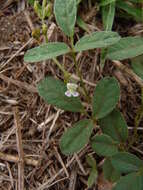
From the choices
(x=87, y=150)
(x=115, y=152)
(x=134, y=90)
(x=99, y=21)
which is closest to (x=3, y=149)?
(x=87, y=150)

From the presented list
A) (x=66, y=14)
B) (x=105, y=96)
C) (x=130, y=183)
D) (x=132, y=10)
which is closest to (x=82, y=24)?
(x=132, y=10)

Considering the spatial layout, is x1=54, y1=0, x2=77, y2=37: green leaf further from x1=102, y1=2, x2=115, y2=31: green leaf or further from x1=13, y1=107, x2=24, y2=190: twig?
x1=13, y1=107, x2=24, y2=190: twig

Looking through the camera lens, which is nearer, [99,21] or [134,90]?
[134,90]

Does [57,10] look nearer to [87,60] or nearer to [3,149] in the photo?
[87,60]

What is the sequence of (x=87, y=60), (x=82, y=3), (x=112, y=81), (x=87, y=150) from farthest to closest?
(x=82, y=3) → (x=87, y=60) → (x=87, y=150) → (x=112, y=81)

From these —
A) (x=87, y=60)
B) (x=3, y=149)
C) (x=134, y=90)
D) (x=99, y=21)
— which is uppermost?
(x=99, y=21)
